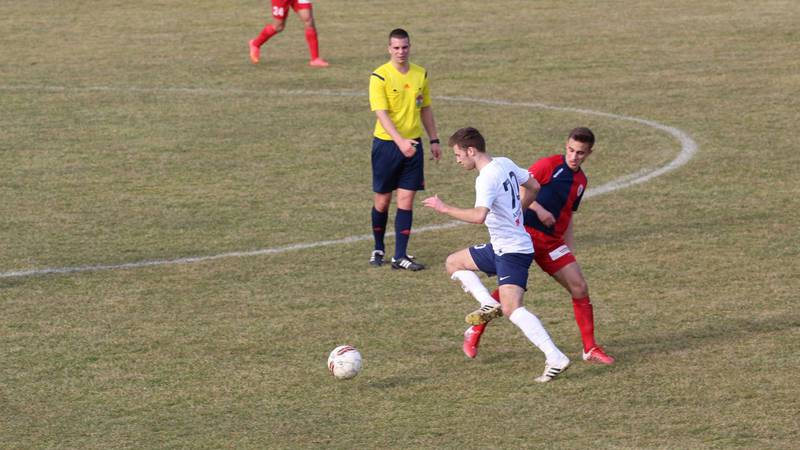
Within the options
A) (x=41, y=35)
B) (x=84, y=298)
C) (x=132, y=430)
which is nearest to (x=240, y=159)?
(x=84, y=298)

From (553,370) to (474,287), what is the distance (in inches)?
40.9

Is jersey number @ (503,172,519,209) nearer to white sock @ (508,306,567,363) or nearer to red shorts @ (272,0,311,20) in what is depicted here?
white sock @ (508,306,567,363)

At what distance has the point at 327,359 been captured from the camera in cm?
1050

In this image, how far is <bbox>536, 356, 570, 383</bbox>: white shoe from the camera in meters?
9.78

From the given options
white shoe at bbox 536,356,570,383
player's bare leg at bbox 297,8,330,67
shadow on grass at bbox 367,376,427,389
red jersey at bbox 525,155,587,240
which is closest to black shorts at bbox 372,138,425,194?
red jersey at bbox 525,155,587,240

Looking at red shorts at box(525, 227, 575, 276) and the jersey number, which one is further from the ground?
the jersey number

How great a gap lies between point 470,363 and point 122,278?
395cm

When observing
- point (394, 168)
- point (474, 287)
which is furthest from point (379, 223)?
point (474, 287)

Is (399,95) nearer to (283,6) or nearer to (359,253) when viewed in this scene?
(359,253)

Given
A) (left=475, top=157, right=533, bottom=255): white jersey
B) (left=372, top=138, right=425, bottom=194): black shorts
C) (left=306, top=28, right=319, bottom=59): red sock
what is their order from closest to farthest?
(left=475, top=157, right=533, bottom=255): white jersey, (left=372, top=138, right=425, bottom=194): black shorts, (left=306, top=28, right=319, bottom=59): red sock

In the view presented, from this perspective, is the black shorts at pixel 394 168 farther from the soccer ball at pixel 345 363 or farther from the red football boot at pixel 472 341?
the soccer ball at pixel 345 363

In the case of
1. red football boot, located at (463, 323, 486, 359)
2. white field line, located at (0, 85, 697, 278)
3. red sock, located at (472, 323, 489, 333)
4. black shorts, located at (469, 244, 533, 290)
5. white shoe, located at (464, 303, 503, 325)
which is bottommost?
white field line, located at (0, 85, 697, 278)

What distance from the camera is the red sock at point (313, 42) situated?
80.8 ft

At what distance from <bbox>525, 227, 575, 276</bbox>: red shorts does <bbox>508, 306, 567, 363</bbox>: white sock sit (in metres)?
0.65
